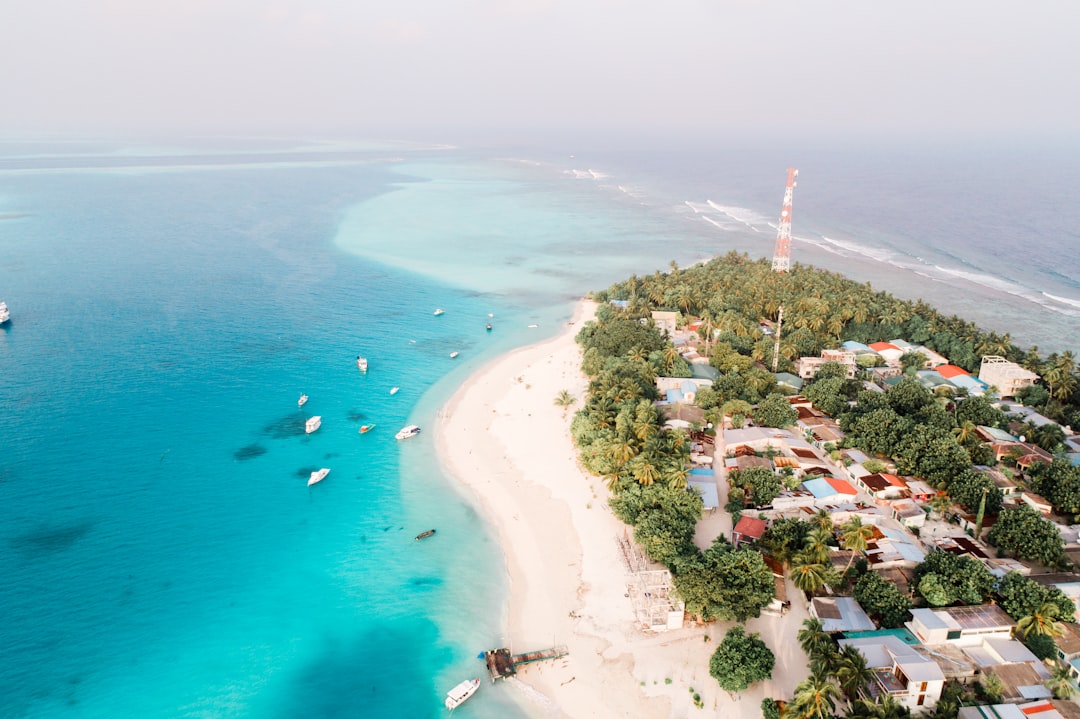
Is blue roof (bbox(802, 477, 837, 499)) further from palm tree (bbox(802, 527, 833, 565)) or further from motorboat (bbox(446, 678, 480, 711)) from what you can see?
motorboat (bbox(446, 678, 480, 711))

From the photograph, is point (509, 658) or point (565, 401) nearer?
point (509, 658)

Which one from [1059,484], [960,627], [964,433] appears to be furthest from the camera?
[964,433]

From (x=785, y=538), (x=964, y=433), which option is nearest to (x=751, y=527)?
(x=785, y=538)

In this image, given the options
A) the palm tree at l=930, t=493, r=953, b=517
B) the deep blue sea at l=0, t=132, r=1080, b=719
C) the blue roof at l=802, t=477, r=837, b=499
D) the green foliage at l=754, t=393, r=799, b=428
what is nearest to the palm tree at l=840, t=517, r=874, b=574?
the blue roof at l=802, t=477, r=837, b=499

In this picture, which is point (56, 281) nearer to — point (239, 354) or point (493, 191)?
point (239, 354)

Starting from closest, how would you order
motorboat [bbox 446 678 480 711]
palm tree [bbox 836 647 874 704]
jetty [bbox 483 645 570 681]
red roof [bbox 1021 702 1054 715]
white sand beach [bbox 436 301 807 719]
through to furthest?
red roof [bbox 1021 702 1054 715]
palm tree [bbox 836 647 874 704]
motorboat [bbox 446 678 480 711]
white sand beach [bbox 436 301 807 719]
jetty [bbox 483 645 570 681]

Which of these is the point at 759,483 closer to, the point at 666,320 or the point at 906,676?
the point at 906,676

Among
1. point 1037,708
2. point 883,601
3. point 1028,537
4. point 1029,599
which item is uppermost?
point 1028,537
